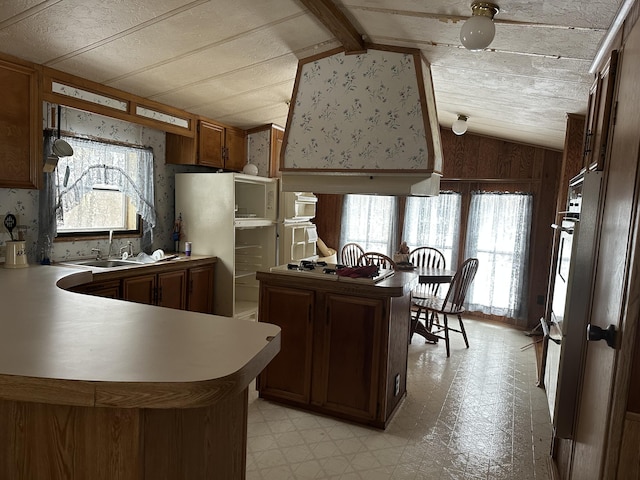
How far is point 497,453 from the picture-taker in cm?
248

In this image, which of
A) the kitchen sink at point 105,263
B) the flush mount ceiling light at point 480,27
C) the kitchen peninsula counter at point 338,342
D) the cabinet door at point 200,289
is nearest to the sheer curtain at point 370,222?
the cabinet door at point 200,289

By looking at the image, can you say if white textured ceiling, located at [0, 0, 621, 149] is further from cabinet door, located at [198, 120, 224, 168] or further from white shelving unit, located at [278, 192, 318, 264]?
white shelving unit, located at [278, 192, 318, 264]

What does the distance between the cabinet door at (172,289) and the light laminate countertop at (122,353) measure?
1.87m

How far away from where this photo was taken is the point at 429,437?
2613 millimetres

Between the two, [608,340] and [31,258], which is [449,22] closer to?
[608,340]

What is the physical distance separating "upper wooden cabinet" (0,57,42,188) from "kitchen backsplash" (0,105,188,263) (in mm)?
420

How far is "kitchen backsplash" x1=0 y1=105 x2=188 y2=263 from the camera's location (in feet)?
10.2

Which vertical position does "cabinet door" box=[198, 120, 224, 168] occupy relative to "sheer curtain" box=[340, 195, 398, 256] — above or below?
above

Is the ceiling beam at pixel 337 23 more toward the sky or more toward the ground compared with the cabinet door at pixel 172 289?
more toward the sky

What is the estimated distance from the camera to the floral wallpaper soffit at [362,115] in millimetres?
2846

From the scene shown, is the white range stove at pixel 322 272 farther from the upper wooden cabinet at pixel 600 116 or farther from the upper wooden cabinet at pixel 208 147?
the upper wooden cabinet at pixel 208 147

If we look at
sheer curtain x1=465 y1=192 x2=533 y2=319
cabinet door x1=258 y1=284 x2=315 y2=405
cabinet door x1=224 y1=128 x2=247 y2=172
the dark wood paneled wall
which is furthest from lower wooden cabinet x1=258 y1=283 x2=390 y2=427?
the dark wood paneled wall

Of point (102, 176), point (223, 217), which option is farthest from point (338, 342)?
point (102, 176)

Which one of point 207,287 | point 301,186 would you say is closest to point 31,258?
point 207,287
